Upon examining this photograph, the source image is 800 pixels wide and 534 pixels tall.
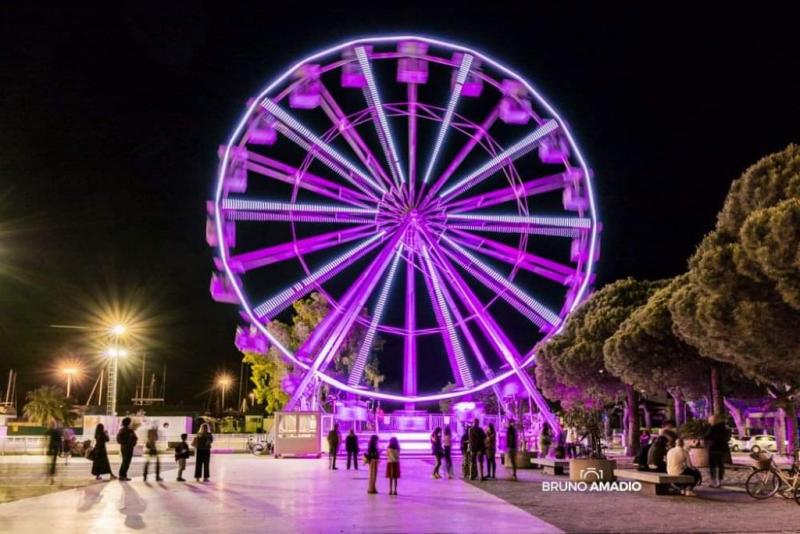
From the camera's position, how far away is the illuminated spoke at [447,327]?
29766 mm

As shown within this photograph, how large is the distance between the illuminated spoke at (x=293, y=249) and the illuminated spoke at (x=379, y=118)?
2.25 metres

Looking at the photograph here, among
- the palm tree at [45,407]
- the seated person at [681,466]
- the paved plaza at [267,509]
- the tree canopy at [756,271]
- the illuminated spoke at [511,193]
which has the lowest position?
the paved plaza at [267,509]

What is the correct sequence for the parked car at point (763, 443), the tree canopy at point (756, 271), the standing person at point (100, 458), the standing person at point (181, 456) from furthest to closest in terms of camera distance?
the parked car at point (763, 443)
the standing person at point (181, 456)
the standing person at point (100, 458)
the tree canopy at point (756, 271)

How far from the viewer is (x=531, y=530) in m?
10.3

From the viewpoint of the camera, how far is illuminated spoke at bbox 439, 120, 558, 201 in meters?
28.6

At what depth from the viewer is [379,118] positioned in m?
28.1

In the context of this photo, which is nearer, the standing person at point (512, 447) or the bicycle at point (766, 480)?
the bicycle at point (766, 480)

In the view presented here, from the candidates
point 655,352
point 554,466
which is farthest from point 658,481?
point 655,352

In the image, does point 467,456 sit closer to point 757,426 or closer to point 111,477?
point 111,477

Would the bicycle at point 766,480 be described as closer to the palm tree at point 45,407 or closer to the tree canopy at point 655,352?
the tree canopy at point 655,352

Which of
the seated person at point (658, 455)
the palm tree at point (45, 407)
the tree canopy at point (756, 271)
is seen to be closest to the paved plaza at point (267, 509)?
the seated person at point (658, 455)

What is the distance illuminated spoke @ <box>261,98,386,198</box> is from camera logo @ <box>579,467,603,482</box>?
13.8 meters

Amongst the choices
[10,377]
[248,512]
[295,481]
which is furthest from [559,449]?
[10,377]

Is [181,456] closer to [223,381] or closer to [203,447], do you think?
[203,447]
